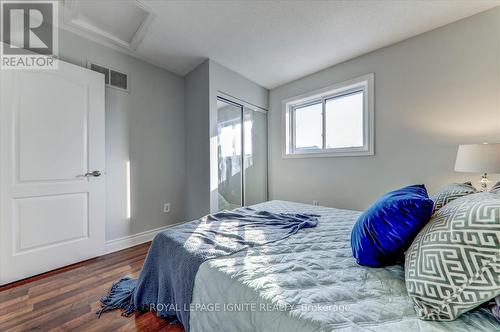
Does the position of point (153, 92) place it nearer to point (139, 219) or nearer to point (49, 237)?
point (139, 219)

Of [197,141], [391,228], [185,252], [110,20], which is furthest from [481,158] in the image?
[110,20]

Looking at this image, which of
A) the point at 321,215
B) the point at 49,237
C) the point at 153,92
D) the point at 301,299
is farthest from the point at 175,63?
the point at 301,299

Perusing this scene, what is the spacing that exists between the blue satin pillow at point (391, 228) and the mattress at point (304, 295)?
6 centimetres

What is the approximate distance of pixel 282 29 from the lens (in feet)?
6.97

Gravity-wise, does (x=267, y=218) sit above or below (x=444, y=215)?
below

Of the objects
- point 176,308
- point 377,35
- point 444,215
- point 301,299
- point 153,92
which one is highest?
point 377,35

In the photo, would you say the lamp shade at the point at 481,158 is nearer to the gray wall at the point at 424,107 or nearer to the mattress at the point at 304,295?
the gray wall at the point at 424,107

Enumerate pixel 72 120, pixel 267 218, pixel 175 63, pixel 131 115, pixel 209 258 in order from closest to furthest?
1. pixel 209 258
2. pixel 267 218
3. pixel 72 120
4. pixel 131 115
5. pixel 175 63

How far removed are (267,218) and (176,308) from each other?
84 cm

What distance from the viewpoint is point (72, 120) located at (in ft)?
6.91

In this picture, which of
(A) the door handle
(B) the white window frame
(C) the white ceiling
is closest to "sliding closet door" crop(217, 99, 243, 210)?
(C) the white ceiling

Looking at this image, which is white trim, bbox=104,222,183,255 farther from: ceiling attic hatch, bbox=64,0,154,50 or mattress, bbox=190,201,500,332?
ceiling attic hatch, bbox=64,0,154,50

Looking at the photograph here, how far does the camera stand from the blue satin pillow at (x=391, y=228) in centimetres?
80

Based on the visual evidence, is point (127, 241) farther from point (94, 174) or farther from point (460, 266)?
point (460, 266)
